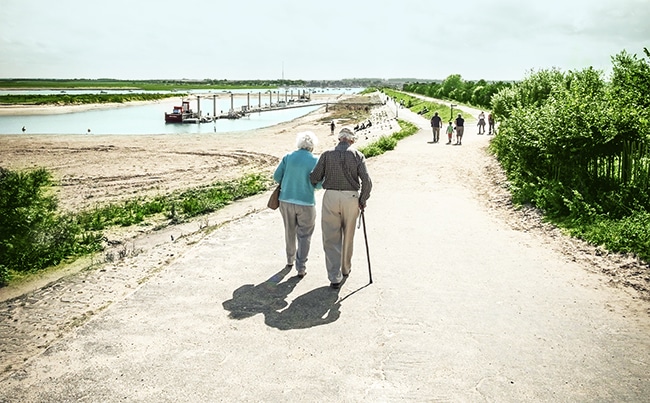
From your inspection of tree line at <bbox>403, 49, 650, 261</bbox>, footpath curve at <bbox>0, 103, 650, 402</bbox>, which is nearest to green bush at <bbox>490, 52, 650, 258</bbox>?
tree line at <bbox>403, 49, 650, 261</bbox>

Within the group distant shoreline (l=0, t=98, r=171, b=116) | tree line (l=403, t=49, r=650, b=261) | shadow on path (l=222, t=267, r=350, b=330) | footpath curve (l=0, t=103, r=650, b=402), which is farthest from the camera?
distant shoreline (l=0, t=98, r=171, b=116)

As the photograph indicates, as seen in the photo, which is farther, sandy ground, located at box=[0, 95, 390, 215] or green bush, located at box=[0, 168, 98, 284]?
sandy ground, located at box=[0, 95, 390, 215]

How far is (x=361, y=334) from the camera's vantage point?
480cm

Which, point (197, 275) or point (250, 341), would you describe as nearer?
point (250, 341)

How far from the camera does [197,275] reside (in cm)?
635


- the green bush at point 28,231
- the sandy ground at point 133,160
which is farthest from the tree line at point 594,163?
the sandy ground at point 133,160

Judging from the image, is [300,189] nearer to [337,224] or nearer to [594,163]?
[337,224]

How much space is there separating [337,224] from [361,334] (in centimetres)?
147

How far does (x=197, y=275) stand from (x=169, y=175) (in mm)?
14225

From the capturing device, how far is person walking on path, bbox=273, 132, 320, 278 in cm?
598

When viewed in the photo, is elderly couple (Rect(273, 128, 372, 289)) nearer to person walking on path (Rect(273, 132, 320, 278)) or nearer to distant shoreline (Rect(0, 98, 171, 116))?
person walking on path (Rect(273, 132, 320, 278))

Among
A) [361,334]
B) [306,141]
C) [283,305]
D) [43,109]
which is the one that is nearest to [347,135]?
[306,141]

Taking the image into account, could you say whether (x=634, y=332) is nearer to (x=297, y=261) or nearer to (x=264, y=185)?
(x=297, y=261)

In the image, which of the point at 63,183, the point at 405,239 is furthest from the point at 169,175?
the point at 405,239
